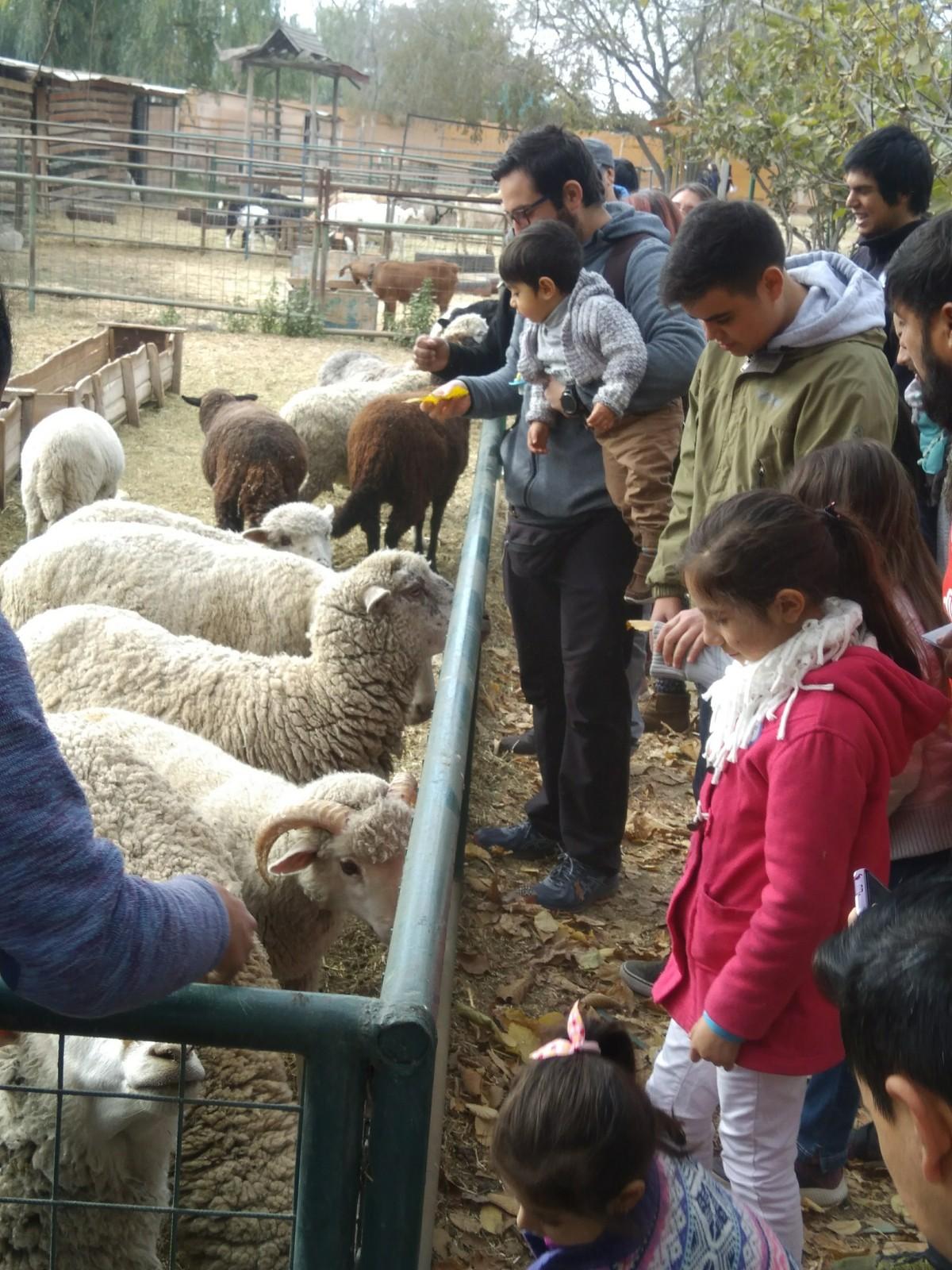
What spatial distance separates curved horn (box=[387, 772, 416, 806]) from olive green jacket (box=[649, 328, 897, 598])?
0.94 metres

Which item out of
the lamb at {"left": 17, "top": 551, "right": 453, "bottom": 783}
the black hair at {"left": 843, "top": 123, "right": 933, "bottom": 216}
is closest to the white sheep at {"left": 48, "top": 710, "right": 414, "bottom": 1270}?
the lamb at {"left": 17, "top": 551, "right": 453, "bottom": 783}

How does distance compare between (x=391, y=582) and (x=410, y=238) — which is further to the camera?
(x=410, y=238)

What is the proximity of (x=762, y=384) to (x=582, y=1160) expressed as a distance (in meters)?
1.85

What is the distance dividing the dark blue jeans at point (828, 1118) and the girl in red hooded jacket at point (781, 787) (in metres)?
0.50

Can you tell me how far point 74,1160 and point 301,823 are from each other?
1.04 meters

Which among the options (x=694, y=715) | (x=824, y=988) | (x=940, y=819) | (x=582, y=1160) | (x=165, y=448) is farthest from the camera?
(x=165, y=448)

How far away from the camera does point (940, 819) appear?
7.56 feet

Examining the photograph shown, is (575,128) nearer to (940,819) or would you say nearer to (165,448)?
(165,448)

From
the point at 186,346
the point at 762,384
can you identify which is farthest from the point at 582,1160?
the point at 186,346

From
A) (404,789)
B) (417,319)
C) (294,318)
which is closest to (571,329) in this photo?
(404,789)

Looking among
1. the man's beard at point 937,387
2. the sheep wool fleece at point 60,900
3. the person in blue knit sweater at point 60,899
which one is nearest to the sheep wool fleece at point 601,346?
the man's beard at point 937,387

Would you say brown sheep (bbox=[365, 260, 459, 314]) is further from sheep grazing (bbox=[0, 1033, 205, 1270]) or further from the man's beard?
sheep grazing (bbox=[0, 1033, 205, 1270])

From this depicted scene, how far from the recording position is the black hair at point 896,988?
1.07m

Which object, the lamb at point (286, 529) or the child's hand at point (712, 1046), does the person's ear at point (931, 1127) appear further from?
the lamb at point (286, 529)
